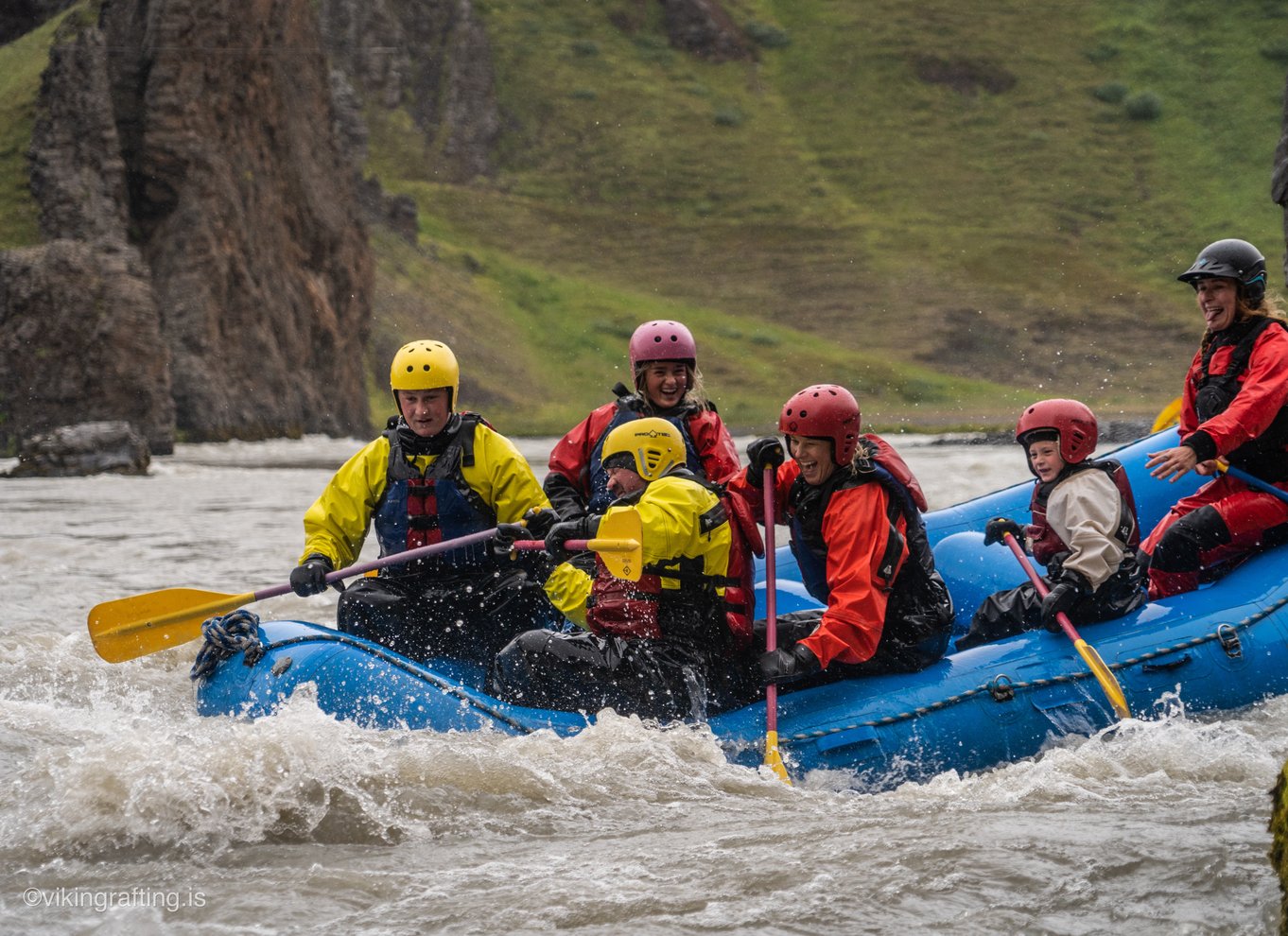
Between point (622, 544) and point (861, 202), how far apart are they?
255 feet

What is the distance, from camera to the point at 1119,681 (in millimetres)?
6176

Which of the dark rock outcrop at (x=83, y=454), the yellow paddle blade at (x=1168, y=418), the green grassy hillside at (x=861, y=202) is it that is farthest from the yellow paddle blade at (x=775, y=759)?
the green grassy hillside at (x=861, y=202)

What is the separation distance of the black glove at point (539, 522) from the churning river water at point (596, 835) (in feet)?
3.79

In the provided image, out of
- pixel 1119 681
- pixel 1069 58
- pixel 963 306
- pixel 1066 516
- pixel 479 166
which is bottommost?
pixel 1119 681

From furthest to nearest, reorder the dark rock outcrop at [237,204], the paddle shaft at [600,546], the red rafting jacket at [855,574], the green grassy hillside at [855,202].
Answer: the green grassy hillside at [855,202]
the dark rock outcrop at [237,204]
the red rafting jacket at [855,574]
the paddle shaft at [600,546]

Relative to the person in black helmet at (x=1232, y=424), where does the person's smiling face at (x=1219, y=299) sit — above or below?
above

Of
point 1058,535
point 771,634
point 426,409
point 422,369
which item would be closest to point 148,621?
point 426,409

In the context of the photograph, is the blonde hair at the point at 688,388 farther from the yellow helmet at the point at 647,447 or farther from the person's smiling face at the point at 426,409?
the yellow helmet at the point at 647,447

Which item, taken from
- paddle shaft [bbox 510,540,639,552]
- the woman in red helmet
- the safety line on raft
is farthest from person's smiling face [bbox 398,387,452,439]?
the safety line on raft

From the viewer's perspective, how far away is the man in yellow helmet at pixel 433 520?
6883mm

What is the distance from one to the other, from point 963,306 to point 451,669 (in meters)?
65.2

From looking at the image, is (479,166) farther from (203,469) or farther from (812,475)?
(812,475)

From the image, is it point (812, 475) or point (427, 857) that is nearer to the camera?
point (427, 857)

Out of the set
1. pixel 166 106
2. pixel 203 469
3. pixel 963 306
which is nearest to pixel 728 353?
pixel 963 306
